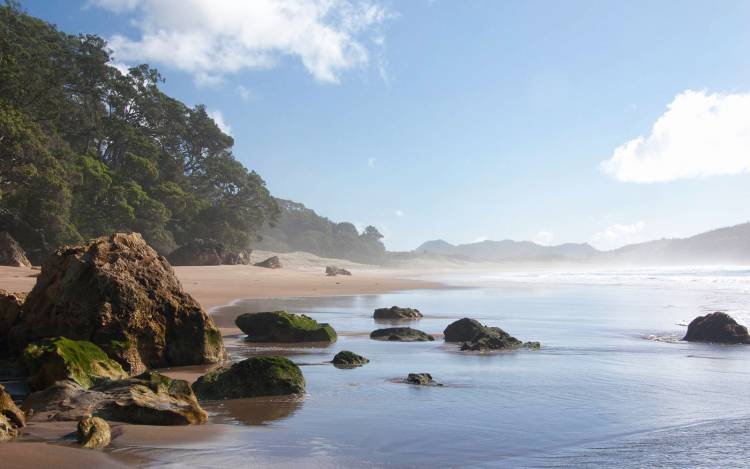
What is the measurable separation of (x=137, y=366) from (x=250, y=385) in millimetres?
2034

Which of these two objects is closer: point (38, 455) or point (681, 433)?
point (38, 455)

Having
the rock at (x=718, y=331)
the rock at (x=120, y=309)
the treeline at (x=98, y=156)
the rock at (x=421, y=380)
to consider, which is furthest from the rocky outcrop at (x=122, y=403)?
the treeline at (x=98, y=156)

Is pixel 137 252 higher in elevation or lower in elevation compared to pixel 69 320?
higher

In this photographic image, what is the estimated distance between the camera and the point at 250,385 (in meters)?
6.80

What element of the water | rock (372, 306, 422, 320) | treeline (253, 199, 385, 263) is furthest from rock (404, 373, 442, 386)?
treeline (253, 199, 385, 263)

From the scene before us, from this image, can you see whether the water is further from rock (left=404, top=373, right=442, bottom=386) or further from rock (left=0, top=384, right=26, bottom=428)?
rock (left=0, top=384, right=26, bottom=428)

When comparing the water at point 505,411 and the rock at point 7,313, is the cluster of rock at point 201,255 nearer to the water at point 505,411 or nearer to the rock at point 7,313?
the water at point 505,411

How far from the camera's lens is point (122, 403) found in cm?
543

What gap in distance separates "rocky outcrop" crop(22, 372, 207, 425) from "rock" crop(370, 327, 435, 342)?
665 centimetres

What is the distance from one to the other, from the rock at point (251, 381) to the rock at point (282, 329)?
15.4 ft

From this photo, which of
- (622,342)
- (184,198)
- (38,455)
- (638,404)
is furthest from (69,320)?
(184,198)

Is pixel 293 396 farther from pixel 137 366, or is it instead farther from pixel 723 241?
pixel 723 241

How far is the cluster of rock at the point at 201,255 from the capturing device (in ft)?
128

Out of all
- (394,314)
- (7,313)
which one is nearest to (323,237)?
(394,314)
